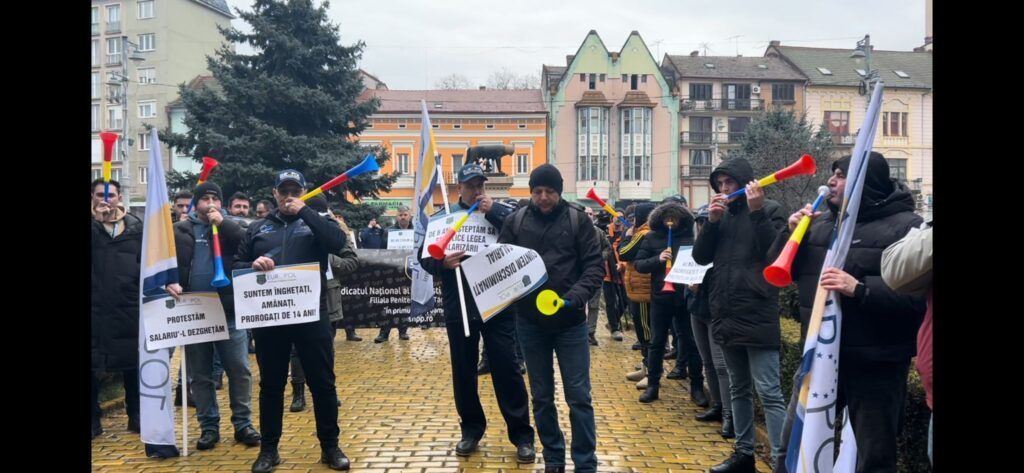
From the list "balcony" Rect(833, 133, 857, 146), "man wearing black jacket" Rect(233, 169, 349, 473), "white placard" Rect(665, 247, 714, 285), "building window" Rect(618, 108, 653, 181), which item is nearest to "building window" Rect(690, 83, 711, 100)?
"building window" Rect(618, 108, 653, 181)

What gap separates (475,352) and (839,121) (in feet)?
191

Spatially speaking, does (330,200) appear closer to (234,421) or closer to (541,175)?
(234,421)

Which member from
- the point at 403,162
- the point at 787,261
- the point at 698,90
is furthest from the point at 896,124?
the point at 787,261

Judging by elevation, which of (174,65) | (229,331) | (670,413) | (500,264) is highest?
(174,65)

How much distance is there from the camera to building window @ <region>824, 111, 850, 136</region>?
2290 inches

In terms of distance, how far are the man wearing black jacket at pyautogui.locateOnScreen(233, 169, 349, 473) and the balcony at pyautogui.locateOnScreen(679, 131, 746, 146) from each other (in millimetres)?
53661

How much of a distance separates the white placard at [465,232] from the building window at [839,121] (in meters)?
57.3

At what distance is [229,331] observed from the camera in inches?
266

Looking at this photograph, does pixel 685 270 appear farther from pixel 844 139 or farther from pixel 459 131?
pixel 844 139

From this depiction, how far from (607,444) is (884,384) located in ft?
9.75

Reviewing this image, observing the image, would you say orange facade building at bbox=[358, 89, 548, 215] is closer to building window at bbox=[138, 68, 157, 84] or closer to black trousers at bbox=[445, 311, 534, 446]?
building window at bbox=[138, 68, 157, 84]

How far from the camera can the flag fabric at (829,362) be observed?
4055mm

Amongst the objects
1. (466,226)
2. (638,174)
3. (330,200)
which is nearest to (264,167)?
(330,200)
